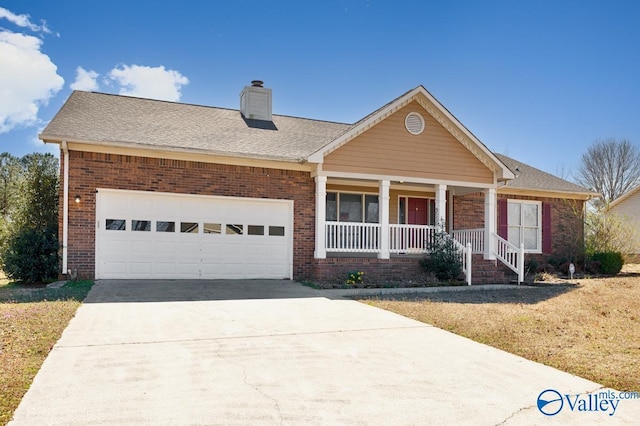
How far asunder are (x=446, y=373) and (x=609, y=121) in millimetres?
34931

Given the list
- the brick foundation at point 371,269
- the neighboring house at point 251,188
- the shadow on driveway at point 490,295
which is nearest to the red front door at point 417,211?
the neighboring house at point 251,188

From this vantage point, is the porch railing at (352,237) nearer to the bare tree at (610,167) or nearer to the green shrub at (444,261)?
the green shrub at (444,261)

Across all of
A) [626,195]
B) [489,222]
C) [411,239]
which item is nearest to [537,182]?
[489,222]

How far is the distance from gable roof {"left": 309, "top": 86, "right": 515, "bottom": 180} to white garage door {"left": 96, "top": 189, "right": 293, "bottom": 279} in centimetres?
222

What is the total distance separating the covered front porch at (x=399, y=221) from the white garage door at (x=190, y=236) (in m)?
1.37

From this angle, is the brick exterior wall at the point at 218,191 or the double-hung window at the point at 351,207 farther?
the double-hung window at the point at 351,207

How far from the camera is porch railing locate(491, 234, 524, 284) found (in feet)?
47.6

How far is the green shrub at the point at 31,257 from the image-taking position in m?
11.7

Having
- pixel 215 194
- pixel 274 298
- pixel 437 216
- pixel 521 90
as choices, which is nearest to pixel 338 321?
pixel 274 298

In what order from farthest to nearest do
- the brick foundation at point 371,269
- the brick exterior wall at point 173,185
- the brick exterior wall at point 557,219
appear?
the brick exterior wall at point 557,219 < the brick foundation at point 371,269 < the brick exterior wall at point 173,185

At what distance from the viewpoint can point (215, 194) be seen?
43.3 ft

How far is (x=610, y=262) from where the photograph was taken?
17.3m

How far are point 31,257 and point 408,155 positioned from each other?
10.2 metres

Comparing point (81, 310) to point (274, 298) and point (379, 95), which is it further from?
point (379, 95)
